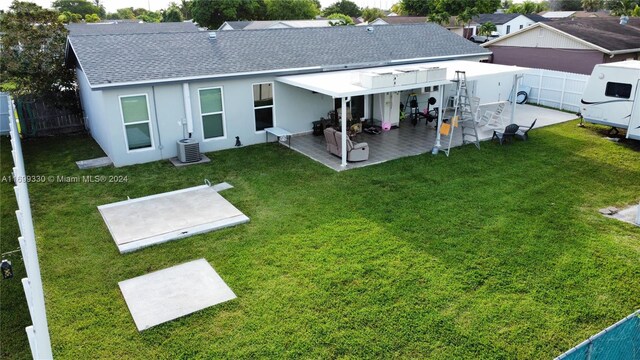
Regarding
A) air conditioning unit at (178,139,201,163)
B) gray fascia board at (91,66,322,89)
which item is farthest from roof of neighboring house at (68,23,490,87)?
air conditioning unit at (178,139,201,163)

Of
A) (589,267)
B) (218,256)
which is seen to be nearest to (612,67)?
(589,267)

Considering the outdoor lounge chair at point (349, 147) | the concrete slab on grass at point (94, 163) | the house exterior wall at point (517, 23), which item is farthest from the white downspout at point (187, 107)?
the house exterior wall at point (517, 23)

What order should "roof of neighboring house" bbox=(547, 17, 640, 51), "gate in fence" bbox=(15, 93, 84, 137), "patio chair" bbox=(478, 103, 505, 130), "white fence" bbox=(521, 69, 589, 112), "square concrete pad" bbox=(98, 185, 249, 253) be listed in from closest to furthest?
1. "square concrete pad" bbox=(98, 185, 249, 253)
2. "gate in fence" bbox=(15, 93, 84, 137)
3. "patio chair" bbox=(478, 103, 505, 130)
4. "white fence" bbox=(521, 69, 589, 112)
5. "roof of neighboring house" bbox=(547, 17, 640, 51)

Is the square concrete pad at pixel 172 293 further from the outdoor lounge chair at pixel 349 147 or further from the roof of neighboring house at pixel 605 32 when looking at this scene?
the roof of neighboring house at pixel 605 32

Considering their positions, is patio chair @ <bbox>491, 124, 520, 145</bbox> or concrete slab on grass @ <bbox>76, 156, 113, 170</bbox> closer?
concrete slab on grass @ <bbox>76, 156, 113, 170</bbox>

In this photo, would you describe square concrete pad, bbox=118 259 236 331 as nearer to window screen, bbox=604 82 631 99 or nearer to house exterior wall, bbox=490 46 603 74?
window screen, bbox=604 82 631 99

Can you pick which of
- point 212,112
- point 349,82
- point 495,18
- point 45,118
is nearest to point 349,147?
point 349,82

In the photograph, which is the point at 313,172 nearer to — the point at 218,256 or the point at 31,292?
the point at 218,256
